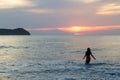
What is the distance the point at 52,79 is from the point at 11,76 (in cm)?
356

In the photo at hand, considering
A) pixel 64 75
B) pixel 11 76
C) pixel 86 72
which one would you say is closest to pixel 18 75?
pixel 11 76

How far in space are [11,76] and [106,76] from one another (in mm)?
7452

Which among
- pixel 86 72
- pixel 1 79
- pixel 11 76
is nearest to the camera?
pixel 1 79

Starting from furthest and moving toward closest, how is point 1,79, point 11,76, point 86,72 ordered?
point 86,72, point 11,76, point 1,79

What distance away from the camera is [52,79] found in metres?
20.0

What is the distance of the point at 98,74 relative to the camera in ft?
72.3

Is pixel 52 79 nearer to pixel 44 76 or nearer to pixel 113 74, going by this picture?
pixel 44 76

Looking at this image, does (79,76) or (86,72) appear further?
(86,72)

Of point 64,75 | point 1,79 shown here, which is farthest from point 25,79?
point 64,75

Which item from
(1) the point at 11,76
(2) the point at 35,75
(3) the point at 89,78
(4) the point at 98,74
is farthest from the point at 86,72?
(1) the point at 11,76

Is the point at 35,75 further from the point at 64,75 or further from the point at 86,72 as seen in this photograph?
the point at 86,72

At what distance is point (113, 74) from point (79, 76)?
2926 millimetres

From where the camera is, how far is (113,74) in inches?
867

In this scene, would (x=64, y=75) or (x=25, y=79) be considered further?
(x=64, y=75)
